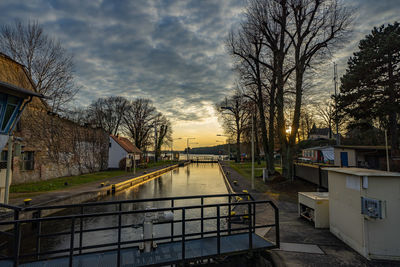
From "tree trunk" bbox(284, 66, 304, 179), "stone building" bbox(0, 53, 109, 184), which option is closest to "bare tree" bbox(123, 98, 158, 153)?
"stone building" bbox(0, 53, 109, 184)

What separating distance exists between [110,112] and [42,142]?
34.1m

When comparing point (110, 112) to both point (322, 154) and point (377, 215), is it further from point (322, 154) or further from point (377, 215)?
point (377, 215)

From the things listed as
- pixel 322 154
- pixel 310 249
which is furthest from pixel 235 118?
pixel 310 249

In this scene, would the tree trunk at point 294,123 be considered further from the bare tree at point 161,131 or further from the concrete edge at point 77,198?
the bare tree at point 161,131

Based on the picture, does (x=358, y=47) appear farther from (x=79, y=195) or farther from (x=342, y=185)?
(x=79, y=195)

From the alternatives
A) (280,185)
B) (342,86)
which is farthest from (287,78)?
(280,185)

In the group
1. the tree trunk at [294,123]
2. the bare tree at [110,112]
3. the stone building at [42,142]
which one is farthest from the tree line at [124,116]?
the tree trunk at [294,123]

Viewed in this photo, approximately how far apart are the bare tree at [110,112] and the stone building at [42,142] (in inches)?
972

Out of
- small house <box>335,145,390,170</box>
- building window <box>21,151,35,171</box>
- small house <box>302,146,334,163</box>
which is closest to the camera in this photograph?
building window <box>21,151,35,171</box>

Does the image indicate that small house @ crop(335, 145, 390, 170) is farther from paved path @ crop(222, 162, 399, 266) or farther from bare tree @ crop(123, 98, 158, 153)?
bare tree @ crop(123, 98, 158, 153)

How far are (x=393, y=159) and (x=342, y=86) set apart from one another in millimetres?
8687

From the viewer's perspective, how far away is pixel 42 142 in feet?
67.1

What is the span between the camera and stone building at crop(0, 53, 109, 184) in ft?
59.4

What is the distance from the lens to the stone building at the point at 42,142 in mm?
18109
